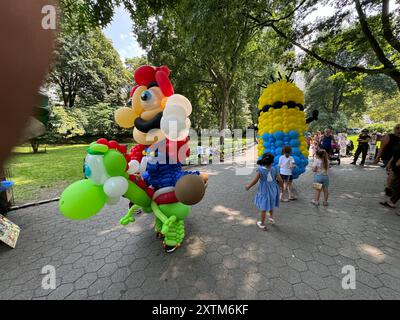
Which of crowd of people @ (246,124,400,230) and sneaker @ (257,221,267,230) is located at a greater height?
crowd of people @ (246,124,400,230)

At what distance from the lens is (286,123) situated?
18.3 ft

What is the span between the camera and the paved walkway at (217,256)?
2.80 metres

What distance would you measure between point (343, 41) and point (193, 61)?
8162 millimetres

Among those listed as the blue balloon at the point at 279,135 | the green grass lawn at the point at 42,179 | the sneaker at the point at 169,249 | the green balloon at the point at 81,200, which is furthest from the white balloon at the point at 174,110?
the green grass lawn at the point at 42,179

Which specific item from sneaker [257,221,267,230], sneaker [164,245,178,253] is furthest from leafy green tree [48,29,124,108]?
sneaker [257,221,267,230]

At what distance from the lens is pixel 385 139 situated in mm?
6340

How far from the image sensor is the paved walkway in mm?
2803

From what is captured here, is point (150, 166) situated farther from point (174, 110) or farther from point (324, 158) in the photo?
point (324, 158)

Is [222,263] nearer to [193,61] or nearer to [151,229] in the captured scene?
[151,229]

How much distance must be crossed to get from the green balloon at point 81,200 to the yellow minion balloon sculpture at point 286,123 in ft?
15.2

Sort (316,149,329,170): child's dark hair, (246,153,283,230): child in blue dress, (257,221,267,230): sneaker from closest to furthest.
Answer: (246,153,283,230): child in blue dress → (257,221,267,230): sneaker → (316,149,329,170): child's dark hair

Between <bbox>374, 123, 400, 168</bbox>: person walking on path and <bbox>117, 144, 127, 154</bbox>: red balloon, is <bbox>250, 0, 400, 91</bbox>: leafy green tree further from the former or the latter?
<bbox>117, 144, 127, 154</bbox>: red balloon

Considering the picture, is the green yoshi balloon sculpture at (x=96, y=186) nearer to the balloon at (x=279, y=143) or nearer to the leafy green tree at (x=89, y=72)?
the balloon at (x=279, y=143)
